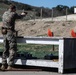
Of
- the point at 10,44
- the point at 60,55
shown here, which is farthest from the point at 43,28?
the point at 60,55

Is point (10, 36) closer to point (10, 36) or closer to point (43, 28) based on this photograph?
point (10, 36)

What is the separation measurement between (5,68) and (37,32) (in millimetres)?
38362

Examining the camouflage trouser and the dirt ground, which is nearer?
the camouflage trouser

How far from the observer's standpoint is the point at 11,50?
13383 mm

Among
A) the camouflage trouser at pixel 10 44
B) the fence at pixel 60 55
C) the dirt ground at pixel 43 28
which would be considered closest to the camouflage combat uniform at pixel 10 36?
the camouflage trouser at pixel 10 44

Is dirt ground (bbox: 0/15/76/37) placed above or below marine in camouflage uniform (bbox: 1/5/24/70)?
below

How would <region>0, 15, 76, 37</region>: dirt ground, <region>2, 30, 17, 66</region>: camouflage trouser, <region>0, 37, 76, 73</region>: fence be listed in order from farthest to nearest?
<region>0, 15, 76, 37</region>: dirt ground, <region>2, 30, 17, 66</region>: camouflage trouser, <region>0, 37, 76, 73</region>: fence

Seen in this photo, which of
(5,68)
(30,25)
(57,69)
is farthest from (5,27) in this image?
(30,25)

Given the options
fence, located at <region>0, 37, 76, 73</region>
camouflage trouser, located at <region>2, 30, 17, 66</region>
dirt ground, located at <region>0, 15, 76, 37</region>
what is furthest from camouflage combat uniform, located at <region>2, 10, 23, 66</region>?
dirt ground, located at <region>0, 15, 76, 37</region>

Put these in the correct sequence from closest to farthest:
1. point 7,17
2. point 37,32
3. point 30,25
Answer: point 7,17 → point 37,32 → point 30,25

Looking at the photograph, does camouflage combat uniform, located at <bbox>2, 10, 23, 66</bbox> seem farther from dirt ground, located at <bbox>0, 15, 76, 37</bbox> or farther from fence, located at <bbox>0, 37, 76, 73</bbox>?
dirt ground, located at <bbox>0, 15, 76, 37</bbox>

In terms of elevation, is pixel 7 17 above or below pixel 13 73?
above

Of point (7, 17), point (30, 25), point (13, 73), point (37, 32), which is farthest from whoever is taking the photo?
point (30, 25)

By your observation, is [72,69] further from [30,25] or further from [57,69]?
[30,25]
